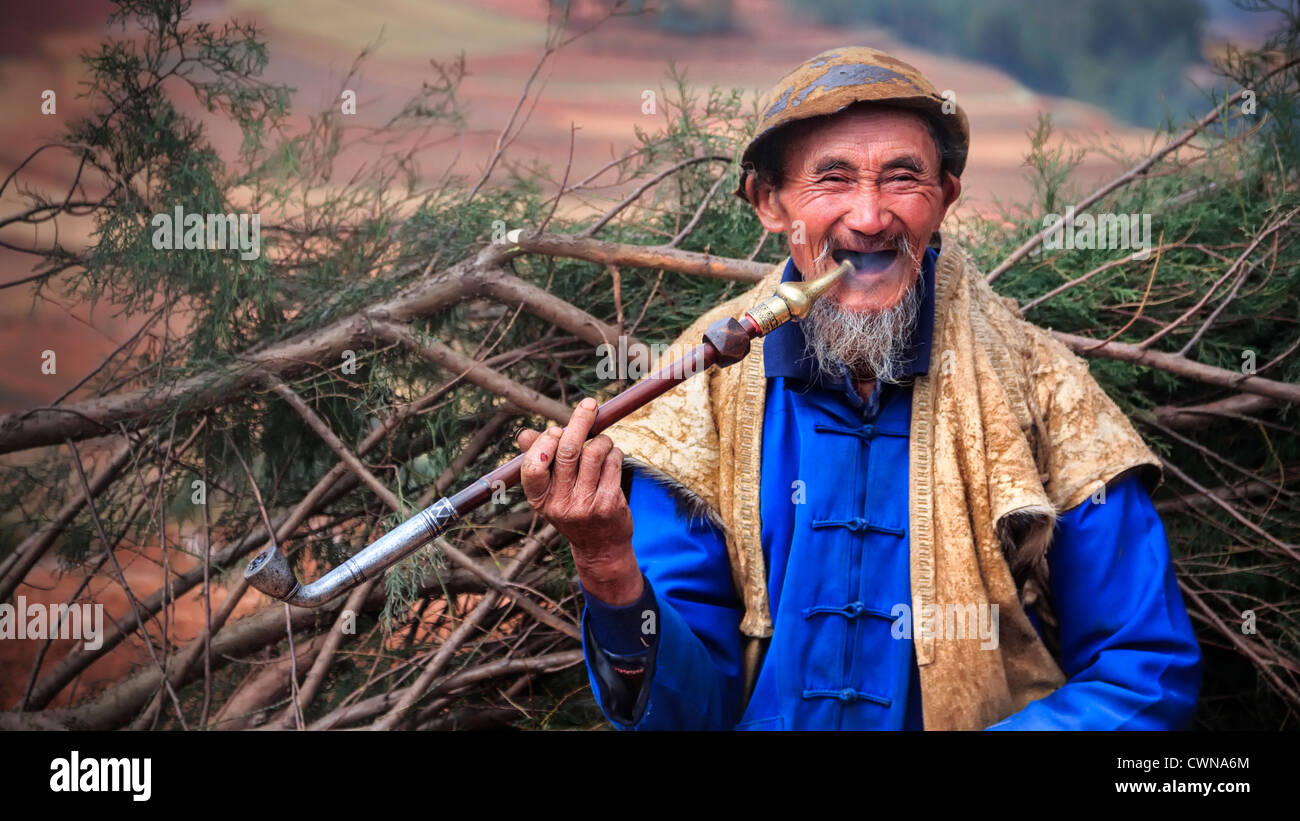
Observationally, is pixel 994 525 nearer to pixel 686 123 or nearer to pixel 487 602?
pixel 487 602

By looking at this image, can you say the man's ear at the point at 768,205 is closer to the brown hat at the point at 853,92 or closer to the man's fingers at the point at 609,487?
the brown hat at the point at 853,92

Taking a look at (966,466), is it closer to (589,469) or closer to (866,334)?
(866,334)

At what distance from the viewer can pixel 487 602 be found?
3098 millimetres

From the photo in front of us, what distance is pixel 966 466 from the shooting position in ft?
7.57

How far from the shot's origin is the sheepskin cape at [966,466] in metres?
2.25

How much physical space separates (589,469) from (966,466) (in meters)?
0.80

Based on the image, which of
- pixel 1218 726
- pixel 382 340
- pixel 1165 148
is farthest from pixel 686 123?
pixel 1218 726

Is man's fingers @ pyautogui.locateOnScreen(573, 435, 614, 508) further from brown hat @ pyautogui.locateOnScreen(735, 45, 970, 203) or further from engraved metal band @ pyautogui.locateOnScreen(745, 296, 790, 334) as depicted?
brown hat @ pyautogui.locateOnScreen(735, 45, 970, 203)

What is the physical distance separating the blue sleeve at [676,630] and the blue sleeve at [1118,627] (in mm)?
543

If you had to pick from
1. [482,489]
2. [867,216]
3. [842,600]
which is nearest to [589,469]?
[482,489]

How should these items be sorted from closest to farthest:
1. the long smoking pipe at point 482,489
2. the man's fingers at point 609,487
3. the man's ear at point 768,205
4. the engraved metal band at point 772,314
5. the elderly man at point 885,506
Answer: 1. the long smoking pipe at point 482,489
2. the man's fingers at point 609,487
3. the engraved metal band at point 772,314
4. the elderly man at point 885,506
5. the man's ear at point 768,205

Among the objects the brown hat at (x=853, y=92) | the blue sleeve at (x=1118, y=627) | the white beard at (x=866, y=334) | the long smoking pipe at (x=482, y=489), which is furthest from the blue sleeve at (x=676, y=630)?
the brown hat at (x=853, y=92)

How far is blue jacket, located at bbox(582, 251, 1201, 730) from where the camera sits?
2176 mm

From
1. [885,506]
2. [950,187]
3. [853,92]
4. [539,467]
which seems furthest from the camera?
[950,187]
